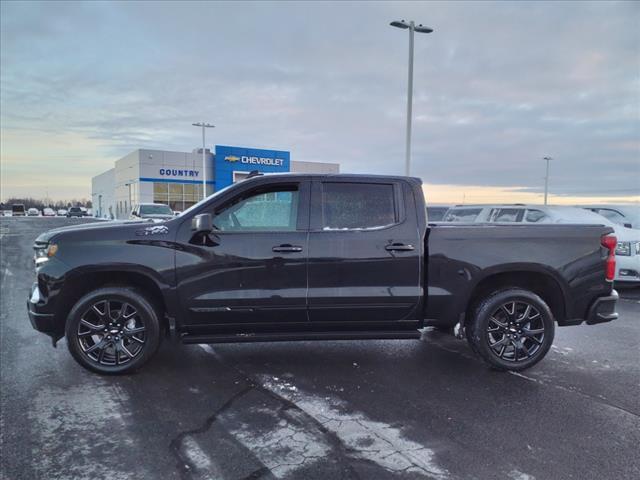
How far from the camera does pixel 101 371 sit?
466 centimetres

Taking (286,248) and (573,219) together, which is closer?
(286,248)

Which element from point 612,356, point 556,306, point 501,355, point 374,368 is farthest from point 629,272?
point 374,368

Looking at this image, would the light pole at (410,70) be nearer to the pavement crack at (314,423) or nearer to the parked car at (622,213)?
the parked car at (622,213)

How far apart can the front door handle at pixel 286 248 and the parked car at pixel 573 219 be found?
6.08m

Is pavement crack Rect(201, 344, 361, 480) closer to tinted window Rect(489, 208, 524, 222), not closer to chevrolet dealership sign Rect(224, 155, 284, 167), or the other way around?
tinted window Rect(489, 208, 524, 222)

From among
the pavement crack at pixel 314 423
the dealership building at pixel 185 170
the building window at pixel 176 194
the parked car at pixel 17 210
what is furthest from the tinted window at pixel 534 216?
the parked car at pixel 17 210

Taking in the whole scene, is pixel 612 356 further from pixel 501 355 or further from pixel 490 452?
pixel 490 452

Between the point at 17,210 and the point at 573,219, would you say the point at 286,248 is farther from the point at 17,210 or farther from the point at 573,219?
the point at 17,210

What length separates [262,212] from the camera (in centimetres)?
489

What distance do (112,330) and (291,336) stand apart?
175cm

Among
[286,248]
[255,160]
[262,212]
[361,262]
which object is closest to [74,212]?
[255,160]

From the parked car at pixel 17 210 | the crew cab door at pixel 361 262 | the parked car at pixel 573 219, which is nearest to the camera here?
→ the crew cab door at pixel 361 262

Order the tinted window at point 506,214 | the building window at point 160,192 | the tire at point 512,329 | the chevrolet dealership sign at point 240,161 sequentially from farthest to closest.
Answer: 1. the building window at point 160,192
2. the chevrolet dealership sign at point 240,161
3. the tinted window at point 506,214
4. the tire at point 512,329

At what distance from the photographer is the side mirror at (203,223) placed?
4.48 meters
